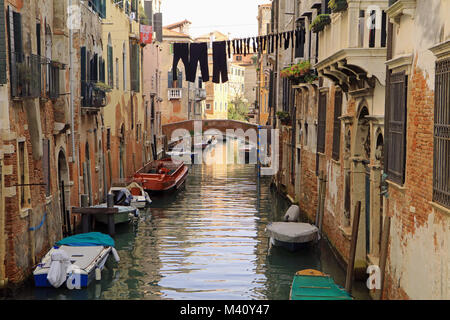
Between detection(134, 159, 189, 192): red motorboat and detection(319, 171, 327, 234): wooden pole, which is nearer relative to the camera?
detection(319, 171, 327, 234): wooden pole

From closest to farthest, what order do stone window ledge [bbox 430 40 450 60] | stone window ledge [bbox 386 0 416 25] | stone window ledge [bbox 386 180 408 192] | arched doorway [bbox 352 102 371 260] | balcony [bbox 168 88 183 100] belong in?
stone window ledge [bbox 430 40 450 60], stone window ledge [bbox 386 0 416 25], stone window ledge [bbox 386 180 408 192], arched doorway [bbox 352 102 371 260], balcony [bbox 168 88 183 100]

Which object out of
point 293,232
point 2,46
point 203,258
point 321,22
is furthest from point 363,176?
point 2,46

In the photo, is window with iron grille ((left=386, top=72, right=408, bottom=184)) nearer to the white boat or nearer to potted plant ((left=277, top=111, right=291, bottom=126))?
the white boat

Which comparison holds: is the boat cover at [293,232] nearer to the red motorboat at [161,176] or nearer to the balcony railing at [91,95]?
the balcony railing at [91,95]

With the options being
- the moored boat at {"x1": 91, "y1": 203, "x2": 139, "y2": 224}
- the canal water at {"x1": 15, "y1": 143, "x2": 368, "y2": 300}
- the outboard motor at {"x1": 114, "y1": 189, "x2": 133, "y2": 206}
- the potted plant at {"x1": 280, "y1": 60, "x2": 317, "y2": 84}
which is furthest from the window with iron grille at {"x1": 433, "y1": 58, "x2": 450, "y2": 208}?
the outboard motor at {"x1": 114, "y1": 189, "x2": 133, "y2": 206}

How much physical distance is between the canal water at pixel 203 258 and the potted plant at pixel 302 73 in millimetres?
3940

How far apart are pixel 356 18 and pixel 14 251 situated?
6.21 metres

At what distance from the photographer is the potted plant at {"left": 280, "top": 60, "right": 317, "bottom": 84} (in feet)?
51.9

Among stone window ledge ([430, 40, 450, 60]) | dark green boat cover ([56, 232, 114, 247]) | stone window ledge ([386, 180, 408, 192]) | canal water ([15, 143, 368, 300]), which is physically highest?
stone window ledge ([430, 40, 450, 60])

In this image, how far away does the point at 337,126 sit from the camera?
41.8 feet

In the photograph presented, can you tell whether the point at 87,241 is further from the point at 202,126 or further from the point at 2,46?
the point at 202,126

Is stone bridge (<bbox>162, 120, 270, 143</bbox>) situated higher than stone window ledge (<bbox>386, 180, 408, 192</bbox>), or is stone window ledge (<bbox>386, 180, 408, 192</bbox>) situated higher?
stone window ledge (<bbox>386, 180, 408, 192</bbox>)

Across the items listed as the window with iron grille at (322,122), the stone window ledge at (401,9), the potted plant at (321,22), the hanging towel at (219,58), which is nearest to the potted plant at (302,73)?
the window with iron grille at (322,122)

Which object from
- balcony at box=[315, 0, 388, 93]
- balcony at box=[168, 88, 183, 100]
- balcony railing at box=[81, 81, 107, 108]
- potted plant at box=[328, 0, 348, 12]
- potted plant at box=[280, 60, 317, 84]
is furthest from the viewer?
balcony at box=[168, 88, 183, 100]
